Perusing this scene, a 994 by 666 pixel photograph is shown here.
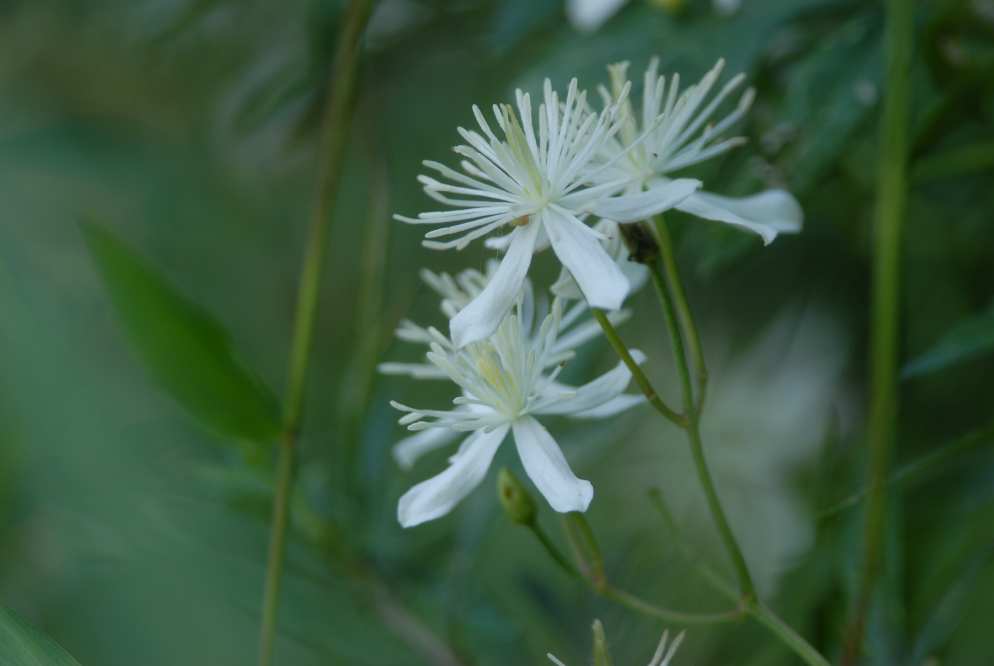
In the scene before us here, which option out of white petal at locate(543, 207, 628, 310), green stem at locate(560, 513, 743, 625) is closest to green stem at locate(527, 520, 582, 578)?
green stem at locate(560, 513, 743, 625)

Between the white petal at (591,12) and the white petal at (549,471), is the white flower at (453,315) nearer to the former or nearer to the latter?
the white petal at (549,471)

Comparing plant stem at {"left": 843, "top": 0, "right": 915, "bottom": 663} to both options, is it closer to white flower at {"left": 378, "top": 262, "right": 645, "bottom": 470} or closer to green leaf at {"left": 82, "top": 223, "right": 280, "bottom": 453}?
white flower at {"left": 378, "top": 262, "right": 645, "bottom": 470}

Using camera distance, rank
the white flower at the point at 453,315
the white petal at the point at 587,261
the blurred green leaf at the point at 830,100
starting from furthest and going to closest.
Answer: the blurred green leaf at the point at 830,100
the white flower at the point at 453,315
the white petal at the point at 587,261

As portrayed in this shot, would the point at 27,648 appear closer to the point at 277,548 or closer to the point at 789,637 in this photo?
the point at 277,548

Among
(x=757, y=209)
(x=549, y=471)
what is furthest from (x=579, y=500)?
(x=757, y=209)

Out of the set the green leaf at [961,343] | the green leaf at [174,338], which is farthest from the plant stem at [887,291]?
the green leaf at [174,338]
